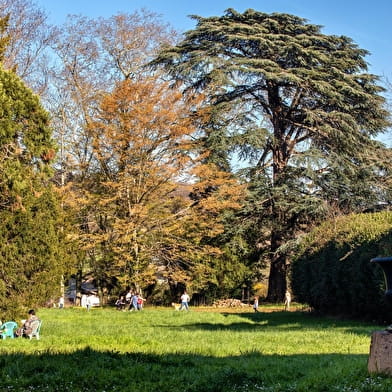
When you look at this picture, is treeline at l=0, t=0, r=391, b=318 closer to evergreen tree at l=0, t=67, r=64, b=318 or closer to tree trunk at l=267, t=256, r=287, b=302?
tree trunk at l=267, t=256, r=287, b=302

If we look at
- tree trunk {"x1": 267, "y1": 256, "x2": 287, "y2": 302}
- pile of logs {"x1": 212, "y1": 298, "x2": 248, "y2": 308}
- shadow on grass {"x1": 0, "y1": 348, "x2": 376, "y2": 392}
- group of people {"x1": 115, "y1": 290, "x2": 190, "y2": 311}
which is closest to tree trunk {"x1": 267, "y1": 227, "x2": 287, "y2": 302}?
A: tree trunk {"x1": 267, "y1": 256, "x2": 287, "y2": 302}

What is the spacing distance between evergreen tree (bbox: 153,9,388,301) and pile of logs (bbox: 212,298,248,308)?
3890 millimetres

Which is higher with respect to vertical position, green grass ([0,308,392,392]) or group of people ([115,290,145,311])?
green grass ([0,308,392,392])

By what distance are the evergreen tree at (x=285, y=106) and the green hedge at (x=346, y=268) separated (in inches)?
207

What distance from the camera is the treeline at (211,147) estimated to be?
30500 mm

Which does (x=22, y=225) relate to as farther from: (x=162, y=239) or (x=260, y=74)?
(x=260, y=74)

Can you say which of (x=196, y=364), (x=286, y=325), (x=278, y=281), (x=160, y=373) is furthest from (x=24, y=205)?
(x=278, y=281)

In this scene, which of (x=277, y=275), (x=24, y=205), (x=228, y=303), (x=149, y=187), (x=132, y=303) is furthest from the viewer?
(x=228, y=303)

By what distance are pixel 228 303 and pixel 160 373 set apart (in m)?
31.3

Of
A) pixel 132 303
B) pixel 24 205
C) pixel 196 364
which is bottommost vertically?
pixel 132 303

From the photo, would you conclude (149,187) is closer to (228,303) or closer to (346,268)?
(228,303)

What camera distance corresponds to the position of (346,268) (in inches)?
866

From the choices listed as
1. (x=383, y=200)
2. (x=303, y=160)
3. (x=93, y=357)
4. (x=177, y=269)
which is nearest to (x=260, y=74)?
(x=303, y=160)

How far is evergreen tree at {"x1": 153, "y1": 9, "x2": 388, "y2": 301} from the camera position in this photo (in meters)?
31.7
